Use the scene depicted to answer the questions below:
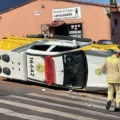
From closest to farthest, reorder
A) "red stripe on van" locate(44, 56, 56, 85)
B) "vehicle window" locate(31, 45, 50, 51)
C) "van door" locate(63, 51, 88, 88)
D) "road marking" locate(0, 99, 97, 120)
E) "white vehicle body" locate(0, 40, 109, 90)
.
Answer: "road marking" locate(0, 99, 97, 120) < "white vehicle body" locate(0, 40, 109, 90) < "van door" locate(63, 51, 88, 88) < "red stripe on van" locate(44, 56, 56, 85) < "vehicle window" locate(31, 45, 50, 51)

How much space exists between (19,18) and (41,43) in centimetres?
1338

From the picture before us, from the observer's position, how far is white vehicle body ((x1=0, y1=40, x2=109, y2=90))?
12.7m

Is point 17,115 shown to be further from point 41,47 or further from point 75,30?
point 75,30

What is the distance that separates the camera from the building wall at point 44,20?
2361cm

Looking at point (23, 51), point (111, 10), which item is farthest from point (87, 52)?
point (111, 10)

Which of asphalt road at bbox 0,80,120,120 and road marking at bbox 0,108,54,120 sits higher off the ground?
road marking at bbox 0,108,54,120

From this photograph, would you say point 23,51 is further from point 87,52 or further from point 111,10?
point 111,10

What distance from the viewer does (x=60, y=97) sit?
12484mm

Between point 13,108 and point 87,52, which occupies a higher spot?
point 87,52

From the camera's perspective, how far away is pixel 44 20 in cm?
2662

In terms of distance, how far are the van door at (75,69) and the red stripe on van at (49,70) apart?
1.65 ft

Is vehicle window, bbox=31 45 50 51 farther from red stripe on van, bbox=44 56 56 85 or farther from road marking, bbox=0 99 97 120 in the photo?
road marking, bbox=0 99 97 120

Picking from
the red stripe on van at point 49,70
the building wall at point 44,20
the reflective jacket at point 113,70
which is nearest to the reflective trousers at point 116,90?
the reflective jacket at point 113,70

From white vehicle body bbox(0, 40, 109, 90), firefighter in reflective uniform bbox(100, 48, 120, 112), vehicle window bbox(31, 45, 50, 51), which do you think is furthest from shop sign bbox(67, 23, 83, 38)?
firefighter in reflective uniform bbox(100, 48, 120, 112)
